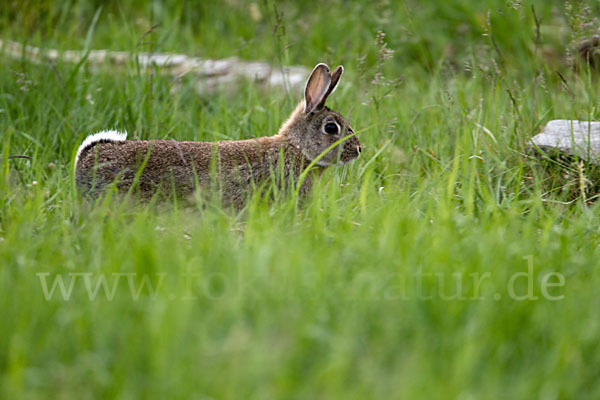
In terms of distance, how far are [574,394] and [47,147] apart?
3865mm

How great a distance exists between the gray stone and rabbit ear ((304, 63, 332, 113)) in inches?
58.9

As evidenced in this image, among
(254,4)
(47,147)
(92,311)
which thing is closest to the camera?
(92,311)

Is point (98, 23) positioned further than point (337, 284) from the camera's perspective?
Yes

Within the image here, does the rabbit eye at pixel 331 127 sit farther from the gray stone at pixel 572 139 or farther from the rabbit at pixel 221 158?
the gray stone at pixel 572 139

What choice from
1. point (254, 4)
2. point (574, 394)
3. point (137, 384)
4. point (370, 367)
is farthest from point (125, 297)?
point (254, 4)

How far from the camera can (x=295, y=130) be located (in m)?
4.75

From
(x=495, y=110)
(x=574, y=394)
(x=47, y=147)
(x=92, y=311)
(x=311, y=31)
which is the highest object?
(x=311, y=31)

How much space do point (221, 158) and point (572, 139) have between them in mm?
2319

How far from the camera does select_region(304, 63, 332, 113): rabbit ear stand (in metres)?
4.63

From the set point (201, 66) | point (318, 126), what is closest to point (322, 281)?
point (318, 126)

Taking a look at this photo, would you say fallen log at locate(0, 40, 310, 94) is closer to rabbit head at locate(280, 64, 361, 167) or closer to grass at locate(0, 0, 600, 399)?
grass at locate(0, 0, 600, 399)

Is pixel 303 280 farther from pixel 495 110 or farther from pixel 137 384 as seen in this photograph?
pixel 495 110

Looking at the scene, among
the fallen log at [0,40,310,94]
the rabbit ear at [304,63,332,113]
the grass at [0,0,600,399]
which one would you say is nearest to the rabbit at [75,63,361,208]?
the rabbit ear at [304,63,332,113]

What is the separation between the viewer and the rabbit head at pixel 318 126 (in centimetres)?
469
